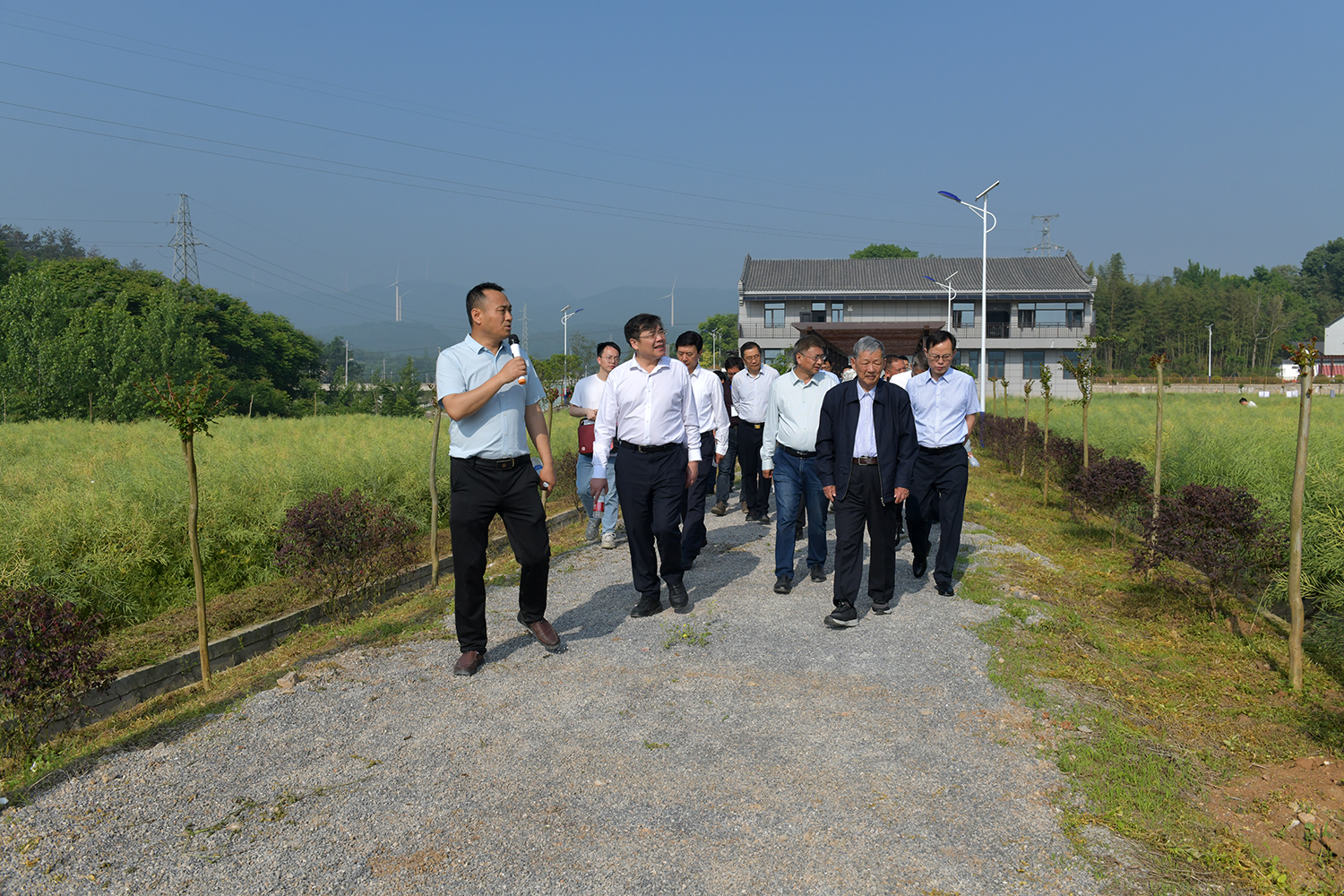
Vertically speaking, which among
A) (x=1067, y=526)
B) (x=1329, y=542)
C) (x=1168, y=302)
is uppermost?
(x=1168, y=302)

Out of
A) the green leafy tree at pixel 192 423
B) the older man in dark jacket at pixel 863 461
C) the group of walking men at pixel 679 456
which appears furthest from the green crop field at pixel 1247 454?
the green leafy tree at pixel 192 423

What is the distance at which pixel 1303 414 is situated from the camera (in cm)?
477

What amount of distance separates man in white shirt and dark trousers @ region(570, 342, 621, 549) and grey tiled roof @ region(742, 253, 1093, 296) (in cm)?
4155

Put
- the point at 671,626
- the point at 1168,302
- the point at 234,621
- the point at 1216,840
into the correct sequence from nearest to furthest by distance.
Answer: the point at 1216,840
the point at 671,626
the point at 234,621
the point at 1168,302

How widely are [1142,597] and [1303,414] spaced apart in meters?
2.14

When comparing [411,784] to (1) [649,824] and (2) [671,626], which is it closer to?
(1) [649,824]

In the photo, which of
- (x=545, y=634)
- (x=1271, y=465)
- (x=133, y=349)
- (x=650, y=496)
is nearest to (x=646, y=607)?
(x=650, y=496)

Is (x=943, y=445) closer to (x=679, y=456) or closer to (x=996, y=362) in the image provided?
(x=679, y=456)

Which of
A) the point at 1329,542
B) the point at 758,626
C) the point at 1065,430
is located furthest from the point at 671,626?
the point at 1065,430

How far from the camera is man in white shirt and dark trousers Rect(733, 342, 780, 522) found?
9.29 m

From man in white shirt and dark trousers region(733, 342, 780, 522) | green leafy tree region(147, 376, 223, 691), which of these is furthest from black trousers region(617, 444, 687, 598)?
man in white shirt and dark trousers region(733, 342, 780, 522)

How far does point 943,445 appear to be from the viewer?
6.46m

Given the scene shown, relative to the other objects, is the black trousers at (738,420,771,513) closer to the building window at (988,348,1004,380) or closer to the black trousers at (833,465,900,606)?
the black trousers at (833,465,900,606)

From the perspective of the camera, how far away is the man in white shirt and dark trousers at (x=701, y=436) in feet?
23.2
